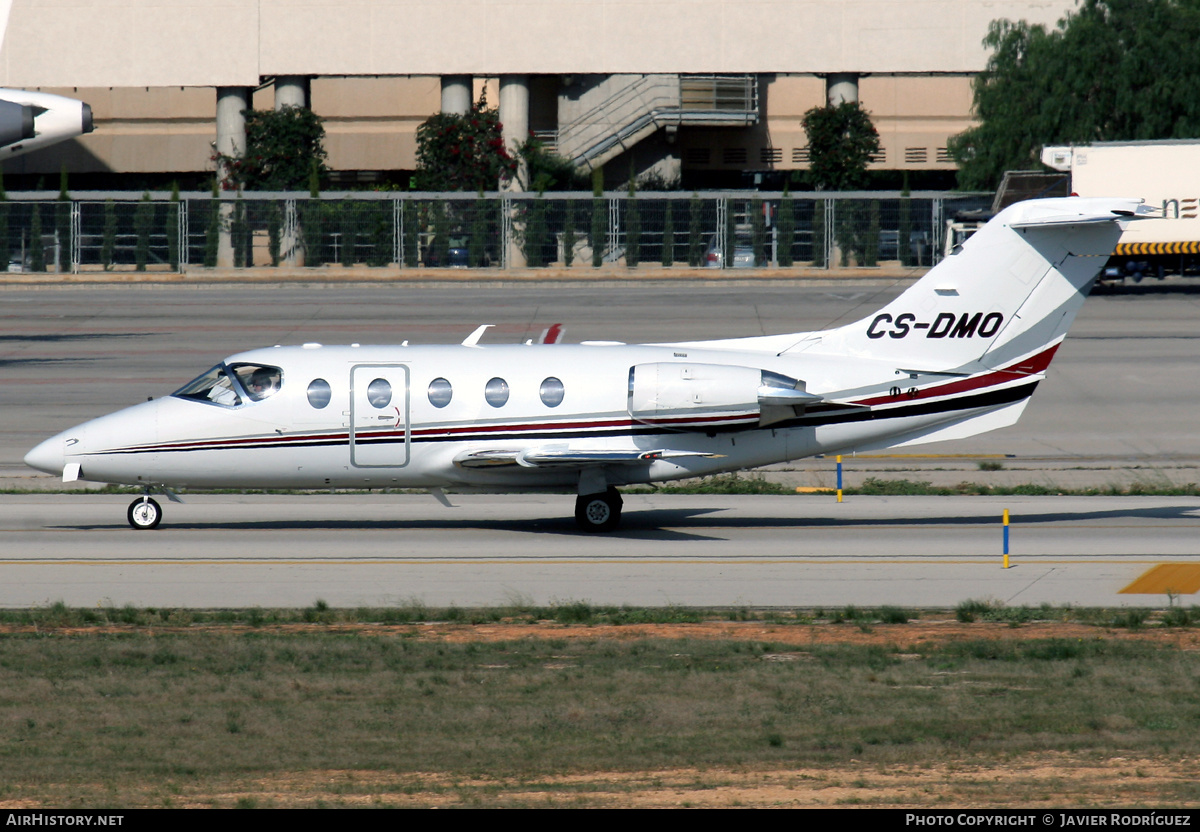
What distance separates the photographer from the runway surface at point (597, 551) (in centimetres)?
1689

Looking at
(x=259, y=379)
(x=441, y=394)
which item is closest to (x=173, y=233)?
(x=259, y=379)

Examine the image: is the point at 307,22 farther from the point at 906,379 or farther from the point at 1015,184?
the point at 906,379

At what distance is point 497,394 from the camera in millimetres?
20203

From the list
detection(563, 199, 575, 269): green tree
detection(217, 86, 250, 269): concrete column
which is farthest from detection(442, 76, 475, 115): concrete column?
detection(563, 199, 575, 269): green tree

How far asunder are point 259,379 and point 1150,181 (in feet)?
135

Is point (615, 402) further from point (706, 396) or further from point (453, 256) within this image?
point (453, 256)

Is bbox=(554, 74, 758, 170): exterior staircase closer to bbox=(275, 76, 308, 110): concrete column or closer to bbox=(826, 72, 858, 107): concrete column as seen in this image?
bbox=(826, 72, 858, 107): concrete column

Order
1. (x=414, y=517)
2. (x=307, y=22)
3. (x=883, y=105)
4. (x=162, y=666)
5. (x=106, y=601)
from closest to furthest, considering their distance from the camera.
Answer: (x=162, y=666) → (x=106, y=601) → (x=414, y=517) → (x=307, y=22) → (x=883, y=105)

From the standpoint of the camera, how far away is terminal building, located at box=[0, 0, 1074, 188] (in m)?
69.2

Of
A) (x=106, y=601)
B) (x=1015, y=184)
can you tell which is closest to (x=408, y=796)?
(x=106, y=601)

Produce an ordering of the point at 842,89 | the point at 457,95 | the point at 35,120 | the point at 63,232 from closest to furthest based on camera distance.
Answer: the point at 35,120
the point at 63,232
the point at 457,95
the point at 842,89

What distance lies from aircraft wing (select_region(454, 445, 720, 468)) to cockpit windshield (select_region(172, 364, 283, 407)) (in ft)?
9.98

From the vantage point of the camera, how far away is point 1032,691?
12.2 m
